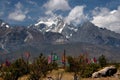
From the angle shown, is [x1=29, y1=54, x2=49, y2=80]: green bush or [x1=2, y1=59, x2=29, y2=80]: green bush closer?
[x1=29, y1=54, x2=49, y2=80]: green bush

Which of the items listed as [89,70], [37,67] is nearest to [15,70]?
[37,67]

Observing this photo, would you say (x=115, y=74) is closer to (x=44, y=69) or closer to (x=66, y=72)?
(x=44, y=69)

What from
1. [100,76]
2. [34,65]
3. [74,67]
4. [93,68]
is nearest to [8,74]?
[34,65]

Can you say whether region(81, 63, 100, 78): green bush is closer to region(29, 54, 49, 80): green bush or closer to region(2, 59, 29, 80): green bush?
region(2, 59, 29, 80): green bush

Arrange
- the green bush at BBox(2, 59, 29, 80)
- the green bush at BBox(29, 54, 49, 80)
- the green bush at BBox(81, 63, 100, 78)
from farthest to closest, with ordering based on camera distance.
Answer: the green bush at BBox(81, 63, 100, 78), the green bush at BBox(2, 59, 29, 80), the green bush at BBox(29, 54, 49, 80)

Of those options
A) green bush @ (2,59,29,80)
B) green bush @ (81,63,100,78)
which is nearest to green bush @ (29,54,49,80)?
green bush @ (2,59,29,80)

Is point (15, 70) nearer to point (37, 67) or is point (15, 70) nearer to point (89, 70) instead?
point (37, 67)

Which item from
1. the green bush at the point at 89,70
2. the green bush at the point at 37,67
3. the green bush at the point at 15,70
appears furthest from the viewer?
the green bush at the point at 89,70

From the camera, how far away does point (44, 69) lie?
7231 cm

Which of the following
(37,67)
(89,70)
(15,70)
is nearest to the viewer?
(37,67)

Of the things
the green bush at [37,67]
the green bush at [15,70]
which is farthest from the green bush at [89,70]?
the green bush at [37,67]

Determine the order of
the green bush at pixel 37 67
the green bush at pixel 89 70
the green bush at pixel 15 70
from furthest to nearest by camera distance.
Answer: the green bush at pixel 89 70, the green bush at pixel 15 70, the green bush at pixel 37 67

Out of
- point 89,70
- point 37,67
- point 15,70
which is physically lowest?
point 89,70

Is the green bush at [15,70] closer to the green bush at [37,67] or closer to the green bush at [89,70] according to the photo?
the green bush at [37,67]
